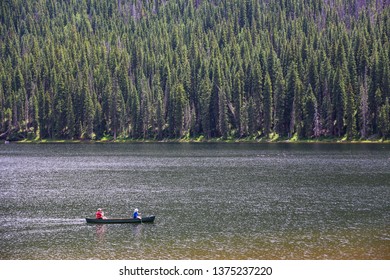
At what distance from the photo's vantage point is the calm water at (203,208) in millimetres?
43969

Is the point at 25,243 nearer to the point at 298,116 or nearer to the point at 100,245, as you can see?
the point at 100,245

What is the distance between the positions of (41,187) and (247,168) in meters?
35.2

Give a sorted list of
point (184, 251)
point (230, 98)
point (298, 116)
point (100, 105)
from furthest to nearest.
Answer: point (100, 105) < point (230, 98) < point (298, 116) < point (184, 251)

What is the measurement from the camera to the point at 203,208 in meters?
61.1

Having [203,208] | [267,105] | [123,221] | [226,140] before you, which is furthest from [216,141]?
[123,221]

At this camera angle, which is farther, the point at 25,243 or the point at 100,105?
the point at 100,105

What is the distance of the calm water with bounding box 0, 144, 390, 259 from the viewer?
4397cm

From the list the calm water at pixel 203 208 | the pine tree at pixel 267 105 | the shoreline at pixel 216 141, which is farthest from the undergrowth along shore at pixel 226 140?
the calm water at pixel 203 208

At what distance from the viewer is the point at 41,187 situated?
7900 centimetres

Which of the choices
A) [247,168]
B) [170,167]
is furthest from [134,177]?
[247,168]

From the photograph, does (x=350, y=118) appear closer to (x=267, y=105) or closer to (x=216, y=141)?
(x=267, y=105)

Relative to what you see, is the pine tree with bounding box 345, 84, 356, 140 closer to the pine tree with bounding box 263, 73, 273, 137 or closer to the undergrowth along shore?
the undergrowth along shore

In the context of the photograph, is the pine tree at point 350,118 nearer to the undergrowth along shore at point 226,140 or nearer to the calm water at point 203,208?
the undergrowth along shore at point 226,140

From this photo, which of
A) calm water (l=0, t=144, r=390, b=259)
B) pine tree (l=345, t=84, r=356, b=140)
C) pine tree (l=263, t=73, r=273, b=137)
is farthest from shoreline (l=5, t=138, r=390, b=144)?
calm water (l=0, t=144, r=390, b=259)
